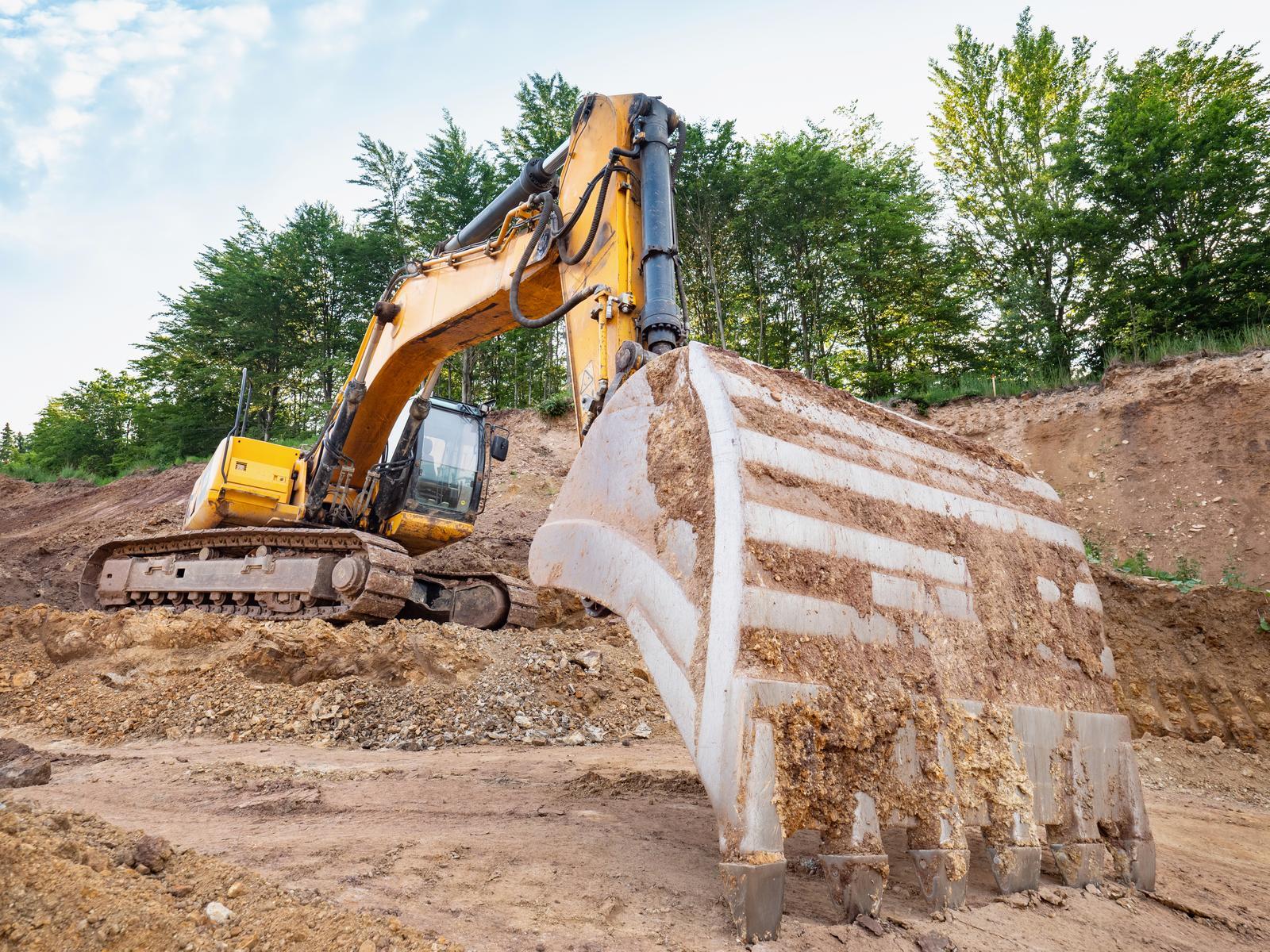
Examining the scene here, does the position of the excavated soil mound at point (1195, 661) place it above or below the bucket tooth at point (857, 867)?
above

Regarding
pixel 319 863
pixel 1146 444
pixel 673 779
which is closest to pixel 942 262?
pixel 1146 444

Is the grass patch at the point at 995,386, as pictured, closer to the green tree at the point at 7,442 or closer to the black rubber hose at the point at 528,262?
the black rubber hose at the point at 528,262

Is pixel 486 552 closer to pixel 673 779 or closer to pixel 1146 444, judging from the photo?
pixel 673 779

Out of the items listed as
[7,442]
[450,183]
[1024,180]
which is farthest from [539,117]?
[7,442]

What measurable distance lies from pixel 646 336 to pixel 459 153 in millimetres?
22130

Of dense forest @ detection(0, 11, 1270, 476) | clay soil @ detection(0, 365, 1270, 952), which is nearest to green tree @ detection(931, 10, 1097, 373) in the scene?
dense forest @ detection(0, 11, 1270, 476)

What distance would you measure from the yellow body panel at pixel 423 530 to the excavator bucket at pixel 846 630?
539 cm

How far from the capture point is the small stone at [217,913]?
1.60m

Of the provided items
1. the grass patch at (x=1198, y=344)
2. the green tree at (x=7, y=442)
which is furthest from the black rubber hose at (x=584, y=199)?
the green tree at (x=7, y=442)

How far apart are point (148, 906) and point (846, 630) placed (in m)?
1.66

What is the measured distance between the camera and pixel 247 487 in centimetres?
773

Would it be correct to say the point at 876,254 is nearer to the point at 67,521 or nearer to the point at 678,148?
the point at 678,148

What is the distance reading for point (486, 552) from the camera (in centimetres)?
1183

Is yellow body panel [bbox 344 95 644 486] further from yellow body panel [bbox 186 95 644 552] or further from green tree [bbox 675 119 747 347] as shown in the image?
green tree [bbox 675 119 747 347]
